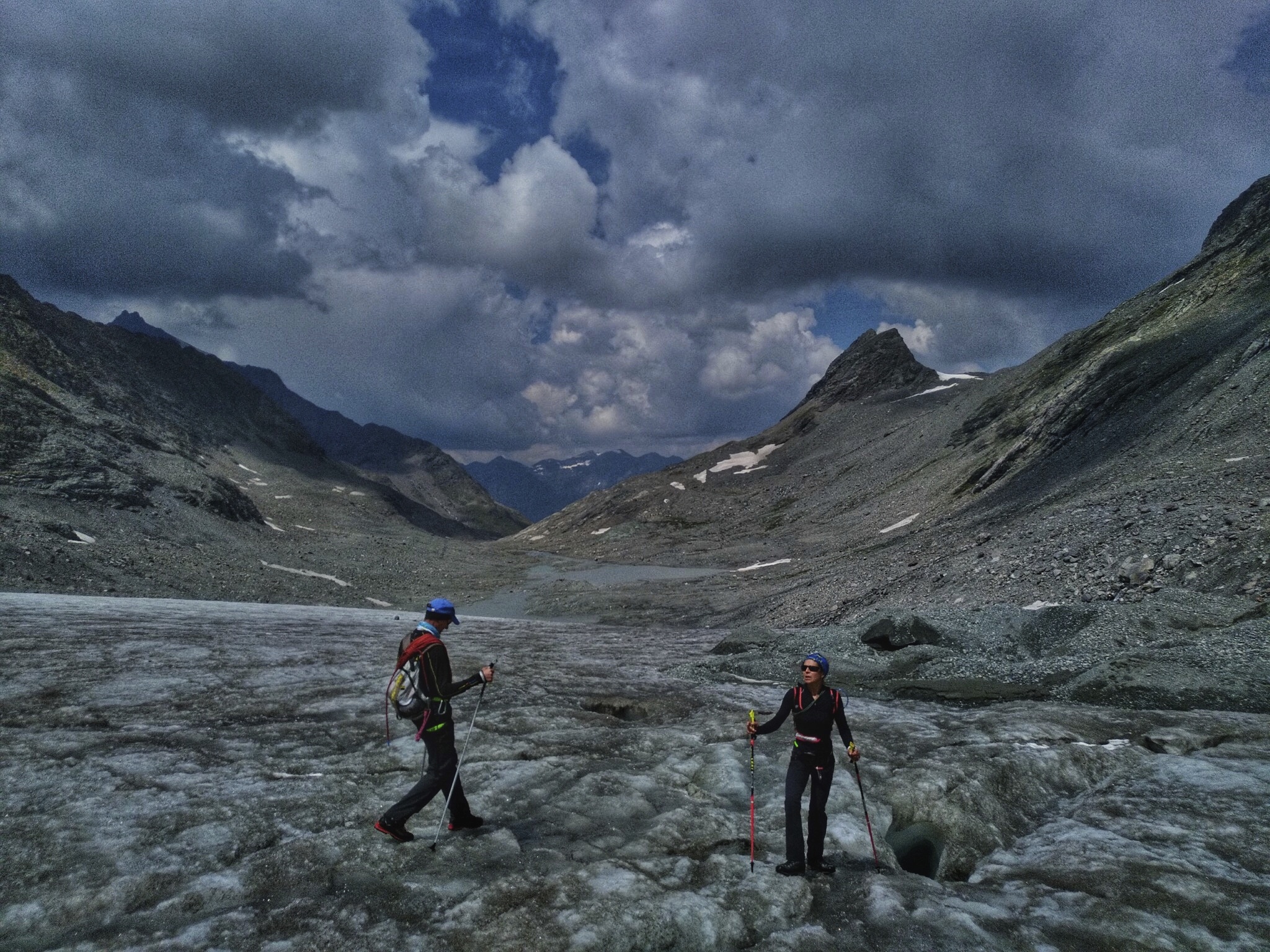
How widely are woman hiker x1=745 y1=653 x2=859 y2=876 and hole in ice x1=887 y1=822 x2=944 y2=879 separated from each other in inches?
78.3

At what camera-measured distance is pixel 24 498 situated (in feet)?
196

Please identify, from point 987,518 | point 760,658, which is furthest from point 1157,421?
point 760,658

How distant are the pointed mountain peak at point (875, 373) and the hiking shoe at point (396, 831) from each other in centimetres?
18380

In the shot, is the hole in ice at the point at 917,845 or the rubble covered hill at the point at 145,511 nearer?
the hole in ice at the point at 917,845

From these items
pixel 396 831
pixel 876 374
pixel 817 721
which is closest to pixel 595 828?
pixel 396 831

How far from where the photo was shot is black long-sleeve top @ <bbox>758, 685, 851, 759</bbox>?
922 centimetres

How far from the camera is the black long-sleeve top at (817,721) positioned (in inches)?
363

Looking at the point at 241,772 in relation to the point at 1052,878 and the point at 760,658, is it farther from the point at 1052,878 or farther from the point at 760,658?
the point at 760,658

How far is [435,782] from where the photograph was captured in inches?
368

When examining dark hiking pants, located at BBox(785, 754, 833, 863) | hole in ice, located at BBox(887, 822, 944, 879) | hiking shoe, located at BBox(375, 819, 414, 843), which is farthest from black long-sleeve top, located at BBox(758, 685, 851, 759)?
hiking shoe, located at BBox(375, 819, 414, 843)

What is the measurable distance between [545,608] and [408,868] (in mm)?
59515

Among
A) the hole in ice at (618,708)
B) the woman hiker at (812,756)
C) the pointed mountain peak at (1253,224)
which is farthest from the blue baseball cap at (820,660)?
the pointed mountain peak at (1253,224)

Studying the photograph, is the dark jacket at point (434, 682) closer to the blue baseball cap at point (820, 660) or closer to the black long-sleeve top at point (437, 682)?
the black long-sleeve top at point (437, 682)

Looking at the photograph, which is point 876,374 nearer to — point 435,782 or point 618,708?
point 618,708
